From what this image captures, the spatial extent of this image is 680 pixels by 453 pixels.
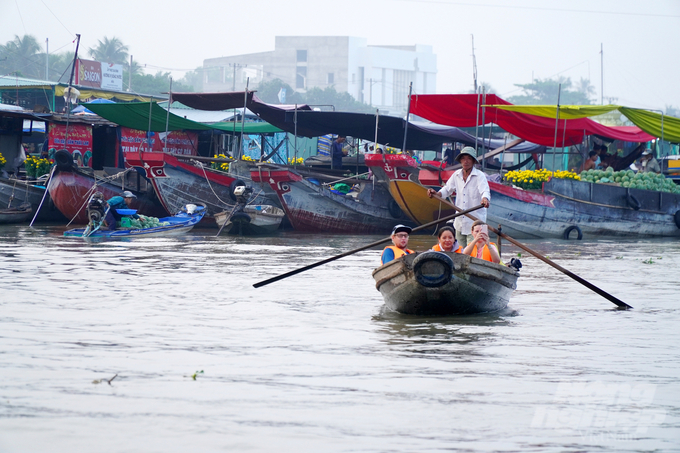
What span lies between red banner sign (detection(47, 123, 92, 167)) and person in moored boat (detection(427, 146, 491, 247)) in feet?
47.3

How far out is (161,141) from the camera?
2147cm

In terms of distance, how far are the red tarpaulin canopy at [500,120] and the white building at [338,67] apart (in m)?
46.2

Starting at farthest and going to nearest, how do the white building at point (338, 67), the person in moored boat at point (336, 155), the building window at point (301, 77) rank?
the building window at point (301, 77)
the white building at point (338, 67)
the person in moored boat at point (336, 155)

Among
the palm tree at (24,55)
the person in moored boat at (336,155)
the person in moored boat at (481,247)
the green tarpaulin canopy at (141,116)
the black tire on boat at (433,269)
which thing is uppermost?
the palm tree at (24,55)

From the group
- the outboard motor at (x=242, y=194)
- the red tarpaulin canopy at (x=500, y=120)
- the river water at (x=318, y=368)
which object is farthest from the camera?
the outboard motor at (x=242, y=194)

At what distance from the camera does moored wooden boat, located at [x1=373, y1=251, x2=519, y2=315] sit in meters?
6.63

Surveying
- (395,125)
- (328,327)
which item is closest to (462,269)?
(328,327)

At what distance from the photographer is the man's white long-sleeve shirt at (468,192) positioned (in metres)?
7.89

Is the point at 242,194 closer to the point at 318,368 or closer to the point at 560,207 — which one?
the point at 560,207

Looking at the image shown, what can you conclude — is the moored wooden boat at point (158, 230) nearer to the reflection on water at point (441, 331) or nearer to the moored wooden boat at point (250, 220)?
the moored wooden boat at point (250, 220)

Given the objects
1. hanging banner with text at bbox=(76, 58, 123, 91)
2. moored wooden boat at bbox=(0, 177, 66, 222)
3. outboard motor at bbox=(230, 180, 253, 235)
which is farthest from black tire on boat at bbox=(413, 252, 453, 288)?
hanging banner with text at bbox=(76, 58, 123, 91)

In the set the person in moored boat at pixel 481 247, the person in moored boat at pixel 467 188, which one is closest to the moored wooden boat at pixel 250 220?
the person in moored boat at pixel 467 188

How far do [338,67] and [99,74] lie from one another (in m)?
35.6

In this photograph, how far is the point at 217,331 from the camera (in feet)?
20.7
